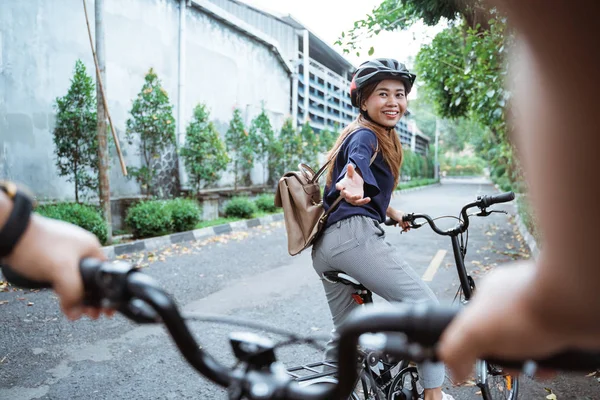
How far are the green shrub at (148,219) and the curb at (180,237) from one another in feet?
0.97

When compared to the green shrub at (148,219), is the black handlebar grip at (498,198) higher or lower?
higher

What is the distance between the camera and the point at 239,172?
1394 cm

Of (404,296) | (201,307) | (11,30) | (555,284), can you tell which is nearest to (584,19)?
(555,284)

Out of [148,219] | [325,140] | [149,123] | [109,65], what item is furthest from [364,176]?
[325,140]

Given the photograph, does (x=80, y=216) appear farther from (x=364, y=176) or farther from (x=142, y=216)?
(x=364, y=176)

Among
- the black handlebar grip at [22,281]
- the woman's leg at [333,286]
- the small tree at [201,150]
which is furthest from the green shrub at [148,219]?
the black handlebar grip at [22,281]

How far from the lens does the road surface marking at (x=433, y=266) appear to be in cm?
563

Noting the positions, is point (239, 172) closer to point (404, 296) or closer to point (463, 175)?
point (404, 296)

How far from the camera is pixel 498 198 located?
89.9 inches

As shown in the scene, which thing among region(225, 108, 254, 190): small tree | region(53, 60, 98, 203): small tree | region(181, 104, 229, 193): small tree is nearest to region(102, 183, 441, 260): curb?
region(181, 104, 229, 193): small tree

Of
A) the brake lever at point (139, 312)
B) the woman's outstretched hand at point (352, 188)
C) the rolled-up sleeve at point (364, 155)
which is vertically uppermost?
the rolled-up sleeve at point (364, 155)

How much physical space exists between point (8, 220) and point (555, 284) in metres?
0.80

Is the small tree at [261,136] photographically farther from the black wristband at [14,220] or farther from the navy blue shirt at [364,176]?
the black wristband at [14,220]

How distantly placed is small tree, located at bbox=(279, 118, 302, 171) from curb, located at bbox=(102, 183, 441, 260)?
372 centimetres
